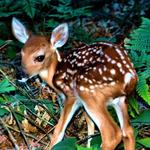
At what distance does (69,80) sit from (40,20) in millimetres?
2784

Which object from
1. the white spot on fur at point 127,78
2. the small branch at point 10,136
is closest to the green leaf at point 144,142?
the white spot on fur at point 127,78

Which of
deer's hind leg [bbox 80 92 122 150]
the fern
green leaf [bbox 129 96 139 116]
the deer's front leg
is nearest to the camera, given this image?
deer's hind leg [bbox 80 92 122 150]

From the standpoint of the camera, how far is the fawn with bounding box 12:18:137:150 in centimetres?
453

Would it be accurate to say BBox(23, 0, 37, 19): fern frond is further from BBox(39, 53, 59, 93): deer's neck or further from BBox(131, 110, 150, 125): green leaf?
BBox(131, 110, 150, 125): green leaf

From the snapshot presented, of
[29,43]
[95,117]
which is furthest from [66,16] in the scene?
[95,117]

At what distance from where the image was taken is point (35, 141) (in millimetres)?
5121

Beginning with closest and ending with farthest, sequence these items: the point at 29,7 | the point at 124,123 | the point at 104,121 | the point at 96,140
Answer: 1. the point at 104,121
2. the point at 124,123
3. the point at 96,140
4. the point at 29,7

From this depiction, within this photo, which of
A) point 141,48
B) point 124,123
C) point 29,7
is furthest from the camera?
point 29,7

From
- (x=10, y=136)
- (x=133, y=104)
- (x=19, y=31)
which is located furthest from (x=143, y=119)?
A: (x=19, y=31)

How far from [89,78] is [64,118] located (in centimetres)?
41

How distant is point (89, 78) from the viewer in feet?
15.1

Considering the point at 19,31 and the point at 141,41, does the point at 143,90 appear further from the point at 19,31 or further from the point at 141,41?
the point at 19,31

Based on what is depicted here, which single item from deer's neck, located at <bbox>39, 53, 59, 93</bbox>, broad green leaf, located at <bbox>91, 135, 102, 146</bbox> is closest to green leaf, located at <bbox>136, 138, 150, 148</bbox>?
broad green leaf, located at <bbox>91, 135, 102, 146</bbox>

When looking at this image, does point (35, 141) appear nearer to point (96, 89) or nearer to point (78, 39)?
point (96, 89)
